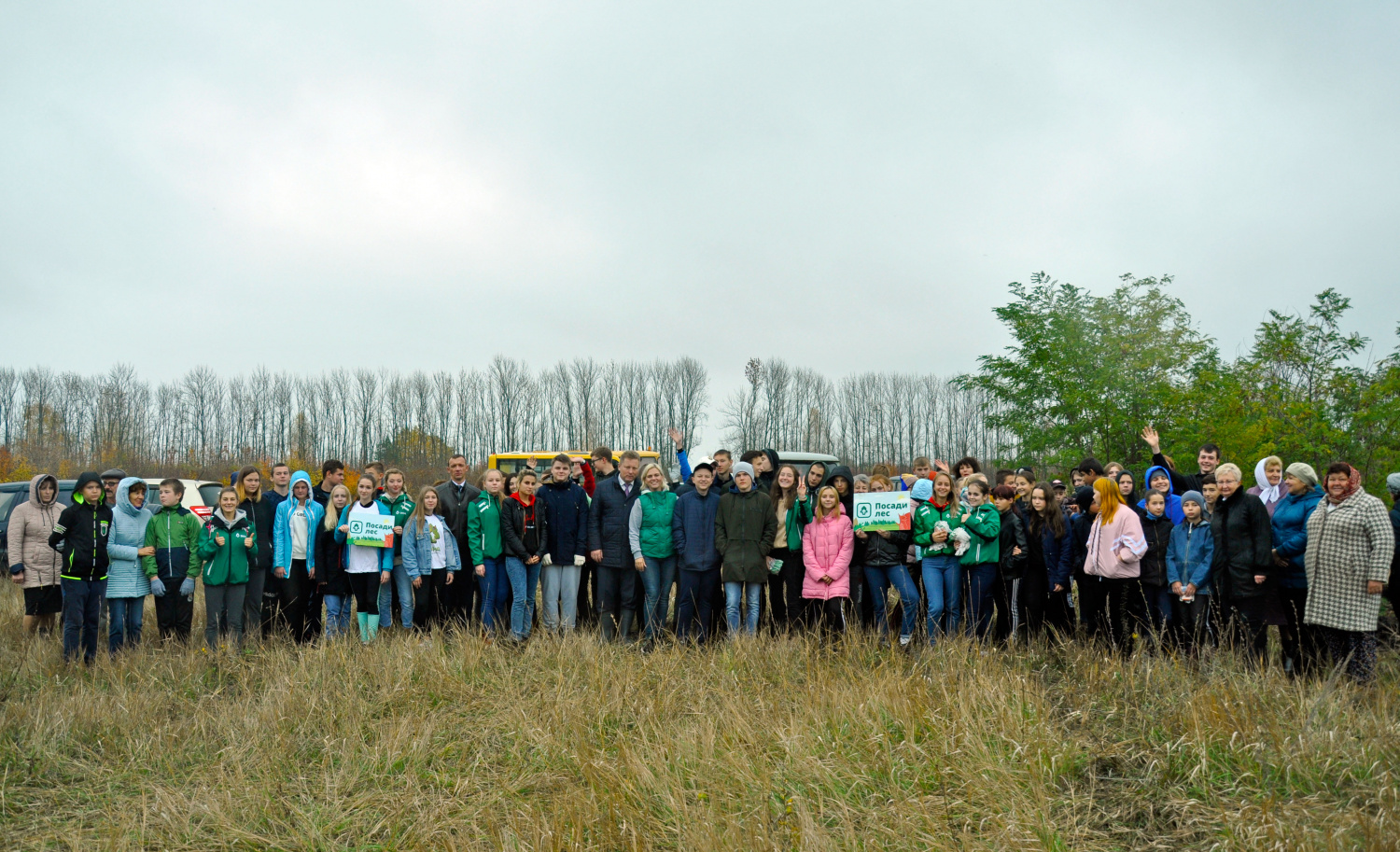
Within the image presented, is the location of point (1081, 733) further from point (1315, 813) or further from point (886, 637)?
point (886, 637)

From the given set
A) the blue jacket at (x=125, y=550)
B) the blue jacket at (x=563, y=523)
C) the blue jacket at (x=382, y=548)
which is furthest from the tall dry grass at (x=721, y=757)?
the blue jacket at (x=563, y=523)

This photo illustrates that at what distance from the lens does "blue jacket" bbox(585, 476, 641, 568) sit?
Answer: 8594 millimetres

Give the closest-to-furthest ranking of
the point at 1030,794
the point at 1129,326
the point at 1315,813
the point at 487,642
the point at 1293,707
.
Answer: the point at 1315,813 < the point at 1030,794 < the point at 1293,707 < the point at 487,642 < the point at 1129,326

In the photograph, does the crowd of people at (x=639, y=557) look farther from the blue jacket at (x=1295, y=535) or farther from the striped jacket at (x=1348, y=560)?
the striped jacket at (x=1348, y=560)

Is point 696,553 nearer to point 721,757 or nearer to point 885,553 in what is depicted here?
point 885,553

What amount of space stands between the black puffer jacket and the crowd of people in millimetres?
192

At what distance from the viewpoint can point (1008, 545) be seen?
809cm

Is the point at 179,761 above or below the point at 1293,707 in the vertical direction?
below

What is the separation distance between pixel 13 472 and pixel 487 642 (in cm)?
5053

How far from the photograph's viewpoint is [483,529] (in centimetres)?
861

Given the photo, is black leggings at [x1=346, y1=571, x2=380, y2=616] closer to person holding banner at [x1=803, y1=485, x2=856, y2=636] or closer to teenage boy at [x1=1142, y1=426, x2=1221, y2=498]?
person holding banner at [x1=803, y1=485, x2=856, y2=636]

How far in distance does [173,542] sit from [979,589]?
25.9ft

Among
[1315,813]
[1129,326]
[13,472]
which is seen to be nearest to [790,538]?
[1315,813]

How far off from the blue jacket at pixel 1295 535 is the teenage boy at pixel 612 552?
5686 mm
